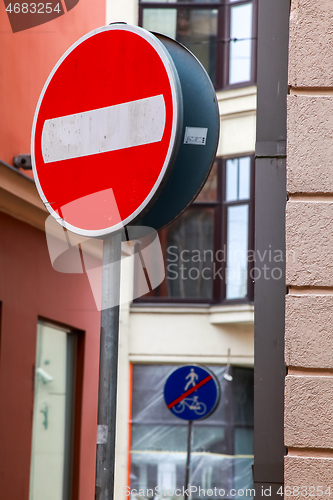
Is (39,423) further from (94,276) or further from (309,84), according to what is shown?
(309,84)

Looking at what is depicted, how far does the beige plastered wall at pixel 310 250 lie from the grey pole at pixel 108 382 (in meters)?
0.83

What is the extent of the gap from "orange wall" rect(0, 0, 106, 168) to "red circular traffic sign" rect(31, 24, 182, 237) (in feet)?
10.4

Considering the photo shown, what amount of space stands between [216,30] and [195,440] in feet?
22.8

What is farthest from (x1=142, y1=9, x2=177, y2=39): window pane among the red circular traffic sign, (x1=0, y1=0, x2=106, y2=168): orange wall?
the red circular traffic sign

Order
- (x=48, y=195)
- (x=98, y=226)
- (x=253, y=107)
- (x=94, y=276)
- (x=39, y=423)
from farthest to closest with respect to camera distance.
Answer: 1. (x=253, y=107)
2. (x=94, y=276)
3. (x=39, y=423)
4. (x=48, y=195)
5. (x=98, y=226)

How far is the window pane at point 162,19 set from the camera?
1196 cm

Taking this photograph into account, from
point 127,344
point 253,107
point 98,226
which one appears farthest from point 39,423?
point 253,107

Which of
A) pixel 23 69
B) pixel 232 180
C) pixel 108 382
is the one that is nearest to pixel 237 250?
pixel 232 180

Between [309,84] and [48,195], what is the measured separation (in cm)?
102

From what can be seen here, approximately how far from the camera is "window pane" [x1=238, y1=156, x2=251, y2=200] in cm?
1114

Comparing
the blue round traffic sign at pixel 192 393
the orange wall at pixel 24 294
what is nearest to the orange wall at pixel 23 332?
the orange wall at pixel 24 294

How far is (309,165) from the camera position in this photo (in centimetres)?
220

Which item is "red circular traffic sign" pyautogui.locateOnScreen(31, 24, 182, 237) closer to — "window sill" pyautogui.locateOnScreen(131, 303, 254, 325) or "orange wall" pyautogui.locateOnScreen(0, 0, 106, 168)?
"orange wall" pyautogui.locateOnScreen(0, 0, 106, 168)

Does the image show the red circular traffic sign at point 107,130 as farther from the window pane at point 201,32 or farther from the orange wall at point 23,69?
the window pane at point 201,32
